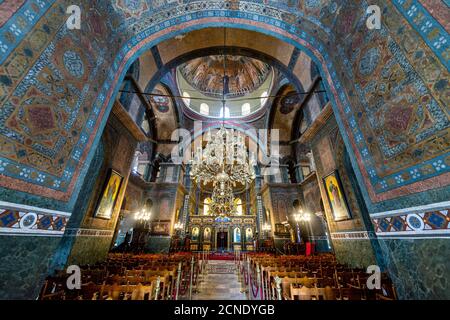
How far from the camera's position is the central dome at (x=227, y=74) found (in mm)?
16016

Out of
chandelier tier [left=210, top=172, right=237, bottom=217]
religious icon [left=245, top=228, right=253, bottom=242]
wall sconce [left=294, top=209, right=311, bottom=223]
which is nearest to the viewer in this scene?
chandelier tier [left=210, top=172, right=237, bottom=217]

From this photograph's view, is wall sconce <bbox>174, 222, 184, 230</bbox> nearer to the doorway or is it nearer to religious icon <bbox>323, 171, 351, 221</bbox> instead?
the doorway

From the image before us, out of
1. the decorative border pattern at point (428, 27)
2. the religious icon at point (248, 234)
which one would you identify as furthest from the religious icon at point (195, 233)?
the decorative border pattern at point (428, 27)

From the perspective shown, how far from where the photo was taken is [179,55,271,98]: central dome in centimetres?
1602

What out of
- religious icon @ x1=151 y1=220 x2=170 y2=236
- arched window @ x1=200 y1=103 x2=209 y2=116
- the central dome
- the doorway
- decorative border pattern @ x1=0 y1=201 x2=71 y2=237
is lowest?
the doorway

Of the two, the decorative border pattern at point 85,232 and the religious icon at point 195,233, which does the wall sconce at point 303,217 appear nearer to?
the decorative border pattern at point 85,232

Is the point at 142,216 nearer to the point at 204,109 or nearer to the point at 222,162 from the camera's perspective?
the point at 222,162

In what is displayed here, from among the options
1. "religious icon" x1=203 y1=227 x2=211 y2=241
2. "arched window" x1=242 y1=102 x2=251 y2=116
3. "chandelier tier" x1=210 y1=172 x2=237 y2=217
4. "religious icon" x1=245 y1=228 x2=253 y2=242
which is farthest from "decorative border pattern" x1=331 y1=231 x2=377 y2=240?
"religious icon" x1=203 y1=227 x2=211 y2=241

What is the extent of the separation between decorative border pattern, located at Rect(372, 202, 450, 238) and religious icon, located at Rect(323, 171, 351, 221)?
2.68 m

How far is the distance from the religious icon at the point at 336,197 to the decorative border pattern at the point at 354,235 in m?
0.49

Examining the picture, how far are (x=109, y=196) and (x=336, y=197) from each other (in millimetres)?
8508

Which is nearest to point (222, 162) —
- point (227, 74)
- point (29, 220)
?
point (29, 220)

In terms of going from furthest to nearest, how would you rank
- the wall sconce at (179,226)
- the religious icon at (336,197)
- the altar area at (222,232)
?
the altar area at (222,232) → the wall sconce at (179,226) → the religious icon at (336,197)

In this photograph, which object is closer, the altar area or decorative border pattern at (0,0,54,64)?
decorative border pattern at (0,0,54,64)
